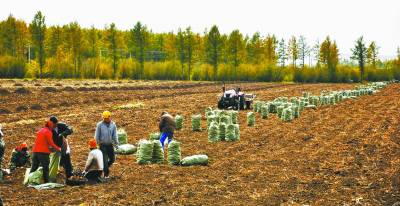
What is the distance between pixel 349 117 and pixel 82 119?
15817mm

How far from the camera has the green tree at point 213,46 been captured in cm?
9604

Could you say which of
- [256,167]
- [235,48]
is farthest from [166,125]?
[235,48]

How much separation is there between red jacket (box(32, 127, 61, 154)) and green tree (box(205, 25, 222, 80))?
8288 cm

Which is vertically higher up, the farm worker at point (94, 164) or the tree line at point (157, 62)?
the tree line at point (157, 62)

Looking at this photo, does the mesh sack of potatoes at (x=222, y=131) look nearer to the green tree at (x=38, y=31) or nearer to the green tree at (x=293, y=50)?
the green tree at (x=38, y=31)

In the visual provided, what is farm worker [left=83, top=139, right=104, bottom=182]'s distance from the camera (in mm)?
13484

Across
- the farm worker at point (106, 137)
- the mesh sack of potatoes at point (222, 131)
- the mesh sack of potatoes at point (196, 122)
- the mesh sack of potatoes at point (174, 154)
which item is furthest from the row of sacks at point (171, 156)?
the mesh sack of potatoes at point (196, 122)

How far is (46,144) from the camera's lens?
1316 centimetres

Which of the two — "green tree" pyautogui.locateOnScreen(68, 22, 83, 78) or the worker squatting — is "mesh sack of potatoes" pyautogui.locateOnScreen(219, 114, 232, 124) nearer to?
the worker squatting

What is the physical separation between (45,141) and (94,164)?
56.1 inches

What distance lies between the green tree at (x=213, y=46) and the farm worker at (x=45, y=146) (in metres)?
82.8

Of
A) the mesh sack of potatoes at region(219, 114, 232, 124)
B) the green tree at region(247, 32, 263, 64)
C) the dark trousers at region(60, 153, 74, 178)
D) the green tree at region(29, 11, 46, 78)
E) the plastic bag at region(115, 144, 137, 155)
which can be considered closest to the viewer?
the dark trousers at region(60, 153, 74, 178)

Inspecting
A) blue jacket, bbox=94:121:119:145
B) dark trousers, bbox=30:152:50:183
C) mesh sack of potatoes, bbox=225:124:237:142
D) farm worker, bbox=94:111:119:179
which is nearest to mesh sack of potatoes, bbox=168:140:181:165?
farm worker, bbox=94:111:119:179

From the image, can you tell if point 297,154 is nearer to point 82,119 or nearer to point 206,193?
point 206,193
